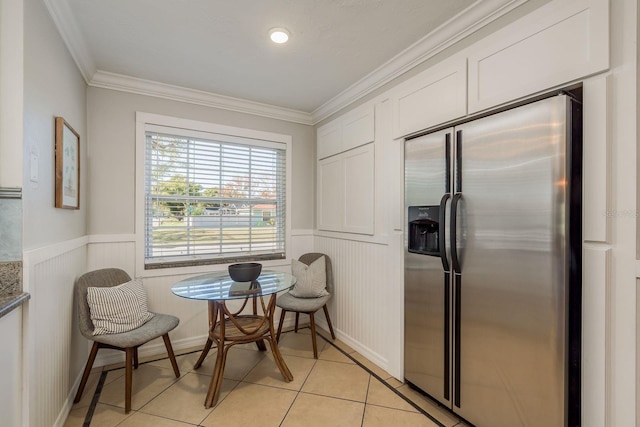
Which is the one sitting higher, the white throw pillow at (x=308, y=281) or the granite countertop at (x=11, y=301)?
the granite countertop at (x=11, y=301)

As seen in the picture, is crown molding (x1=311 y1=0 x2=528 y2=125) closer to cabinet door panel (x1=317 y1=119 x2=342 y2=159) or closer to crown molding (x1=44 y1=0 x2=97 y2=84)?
cabinet door panel (x1=317 y1=119 x2=342 y2=159)

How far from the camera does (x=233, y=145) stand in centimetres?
332

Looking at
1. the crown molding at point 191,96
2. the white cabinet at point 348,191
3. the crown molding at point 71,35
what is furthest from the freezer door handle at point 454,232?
the crown molding at point 71,35

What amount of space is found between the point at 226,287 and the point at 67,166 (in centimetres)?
135

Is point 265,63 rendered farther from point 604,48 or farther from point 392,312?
point 392,312

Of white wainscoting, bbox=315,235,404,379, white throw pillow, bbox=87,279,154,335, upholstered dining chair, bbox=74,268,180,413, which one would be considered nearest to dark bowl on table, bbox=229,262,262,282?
upholstered dining chair, bbox=74,268,180,413

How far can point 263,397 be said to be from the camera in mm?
2189

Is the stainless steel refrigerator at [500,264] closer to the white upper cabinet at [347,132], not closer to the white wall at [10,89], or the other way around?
the white upper cabinet at [347,132]

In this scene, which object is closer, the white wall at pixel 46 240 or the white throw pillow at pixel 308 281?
the white wall at pixel 46 240

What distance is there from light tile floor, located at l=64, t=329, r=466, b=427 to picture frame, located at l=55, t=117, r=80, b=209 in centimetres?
141

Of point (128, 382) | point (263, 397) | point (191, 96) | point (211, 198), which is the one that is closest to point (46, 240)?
point (128, 382)

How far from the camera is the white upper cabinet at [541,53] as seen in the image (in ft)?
4.35

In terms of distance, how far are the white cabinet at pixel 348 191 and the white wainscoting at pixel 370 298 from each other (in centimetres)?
17

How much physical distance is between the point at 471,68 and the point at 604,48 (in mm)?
662
